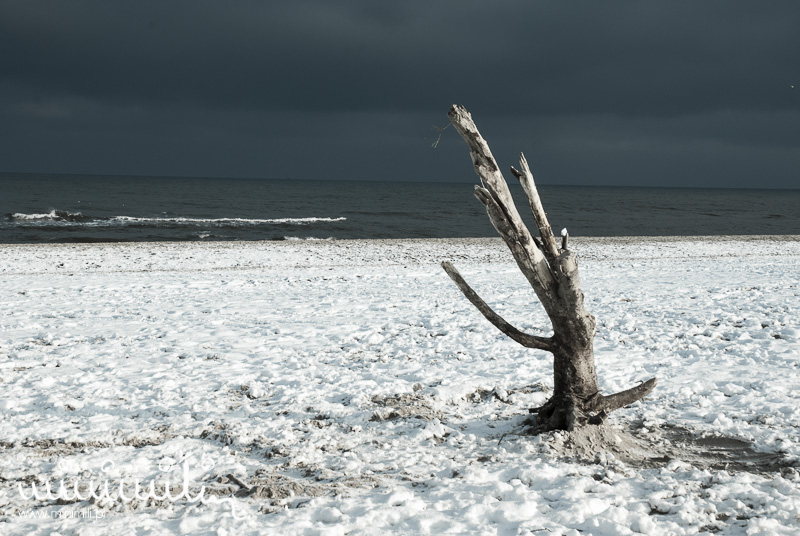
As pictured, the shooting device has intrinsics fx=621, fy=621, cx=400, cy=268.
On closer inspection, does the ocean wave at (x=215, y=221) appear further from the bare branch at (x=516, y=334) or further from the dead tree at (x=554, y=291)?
the dead tree at (x=554, y=291)

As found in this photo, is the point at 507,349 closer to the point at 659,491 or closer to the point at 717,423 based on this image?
the point at 717,423

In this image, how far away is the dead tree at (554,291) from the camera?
205 inches

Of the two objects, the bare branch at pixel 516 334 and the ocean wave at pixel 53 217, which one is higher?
the ocean wave at pixel 53 217

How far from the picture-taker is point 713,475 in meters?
4.61

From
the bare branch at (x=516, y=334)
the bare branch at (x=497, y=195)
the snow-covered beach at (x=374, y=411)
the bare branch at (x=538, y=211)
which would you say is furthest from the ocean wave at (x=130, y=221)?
the bare branch at (x=538, y=211)

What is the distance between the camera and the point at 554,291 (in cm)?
534

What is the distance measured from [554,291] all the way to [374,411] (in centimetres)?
217

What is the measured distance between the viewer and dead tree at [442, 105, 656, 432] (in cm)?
521

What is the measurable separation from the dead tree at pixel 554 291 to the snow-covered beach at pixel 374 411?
0.41 m

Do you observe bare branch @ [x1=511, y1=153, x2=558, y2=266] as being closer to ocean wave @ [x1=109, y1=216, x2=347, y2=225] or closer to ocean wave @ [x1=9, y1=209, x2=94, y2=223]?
ocean wave @ [x1=109, y1=216, x2=347, y2=225]

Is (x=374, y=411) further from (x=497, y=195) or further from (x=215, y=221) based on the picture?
(x=215, y=221)

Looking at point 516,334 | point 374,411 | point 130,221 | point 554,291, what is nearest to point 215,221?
point 130,221

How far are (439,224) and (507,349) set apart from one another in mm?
35190

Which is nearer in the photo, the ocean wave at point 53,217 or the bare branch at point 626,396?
the bare branch at point 626,396
